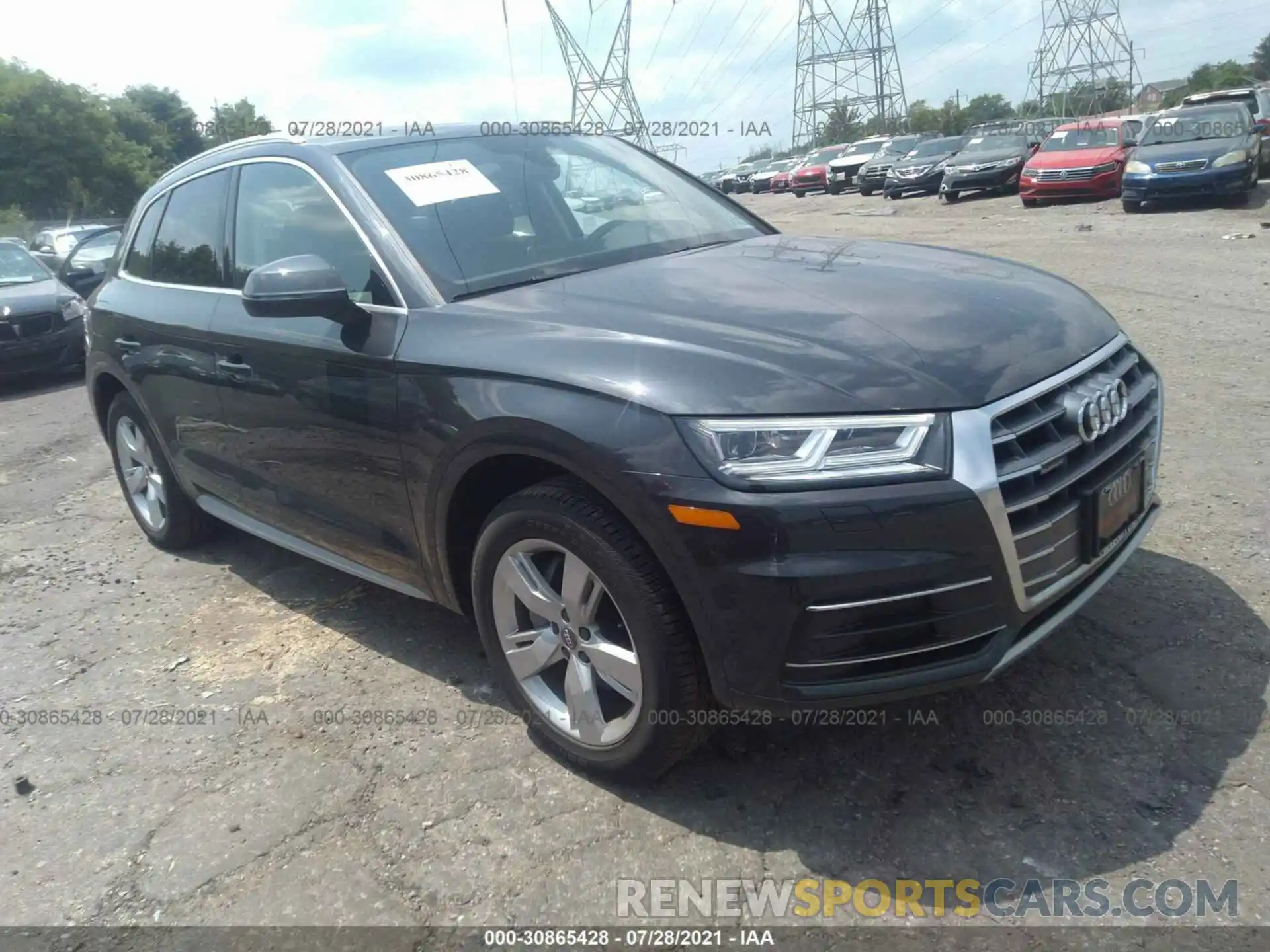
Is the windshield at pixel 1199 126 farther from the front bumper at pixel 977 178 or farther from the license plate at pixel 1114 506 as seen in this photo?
the license plate at pixel 1114 506

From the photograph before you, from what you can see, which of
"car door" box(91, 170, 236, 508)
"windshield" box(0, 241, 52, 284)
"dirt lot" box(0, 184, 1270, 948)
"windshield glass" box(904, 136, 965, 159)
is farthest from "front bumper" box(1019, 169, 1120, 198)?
"car door" box(91, 170, 236, 508)

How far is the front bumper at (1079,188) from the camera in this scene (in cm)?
1852

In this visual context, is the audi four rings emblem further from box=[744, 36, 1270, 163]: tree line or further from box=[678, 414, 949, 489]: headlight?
box=[744, 36, 1270, 163]: tree line

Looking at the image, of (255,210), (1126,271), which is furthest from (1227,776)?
(1126,271)

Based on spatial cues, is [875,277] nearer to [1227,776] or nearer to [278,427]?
[1227,776]

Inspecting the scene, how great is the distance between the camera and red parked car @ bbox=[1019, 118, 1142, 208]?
1848cm

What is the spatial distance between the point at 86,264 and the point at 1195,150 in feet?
53.5

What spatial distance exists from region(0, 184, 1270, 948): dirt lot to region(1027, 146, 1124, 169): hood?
16082 mm

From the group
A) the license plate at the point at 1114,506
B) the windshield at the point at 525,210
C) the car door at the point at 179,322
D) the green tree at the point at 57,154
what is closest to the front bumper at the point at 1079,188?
the windshield at the point at 525,210

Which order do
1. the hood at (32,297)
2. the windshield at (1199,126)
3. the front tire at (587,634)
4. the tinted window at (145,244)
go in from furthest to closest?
the windshield at (1199,126)
the hood at (32,297)
the tinted window at (145,244)
the front tire at (587,634)

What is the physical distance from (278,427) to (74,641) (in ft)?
4.82

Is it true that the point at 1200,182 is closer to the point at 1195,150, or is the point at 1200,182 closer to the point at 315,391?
the point at 1195,150

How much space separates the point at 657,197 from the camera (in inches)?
153

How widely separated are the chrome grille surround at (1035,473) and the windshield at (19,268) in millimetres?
11550
